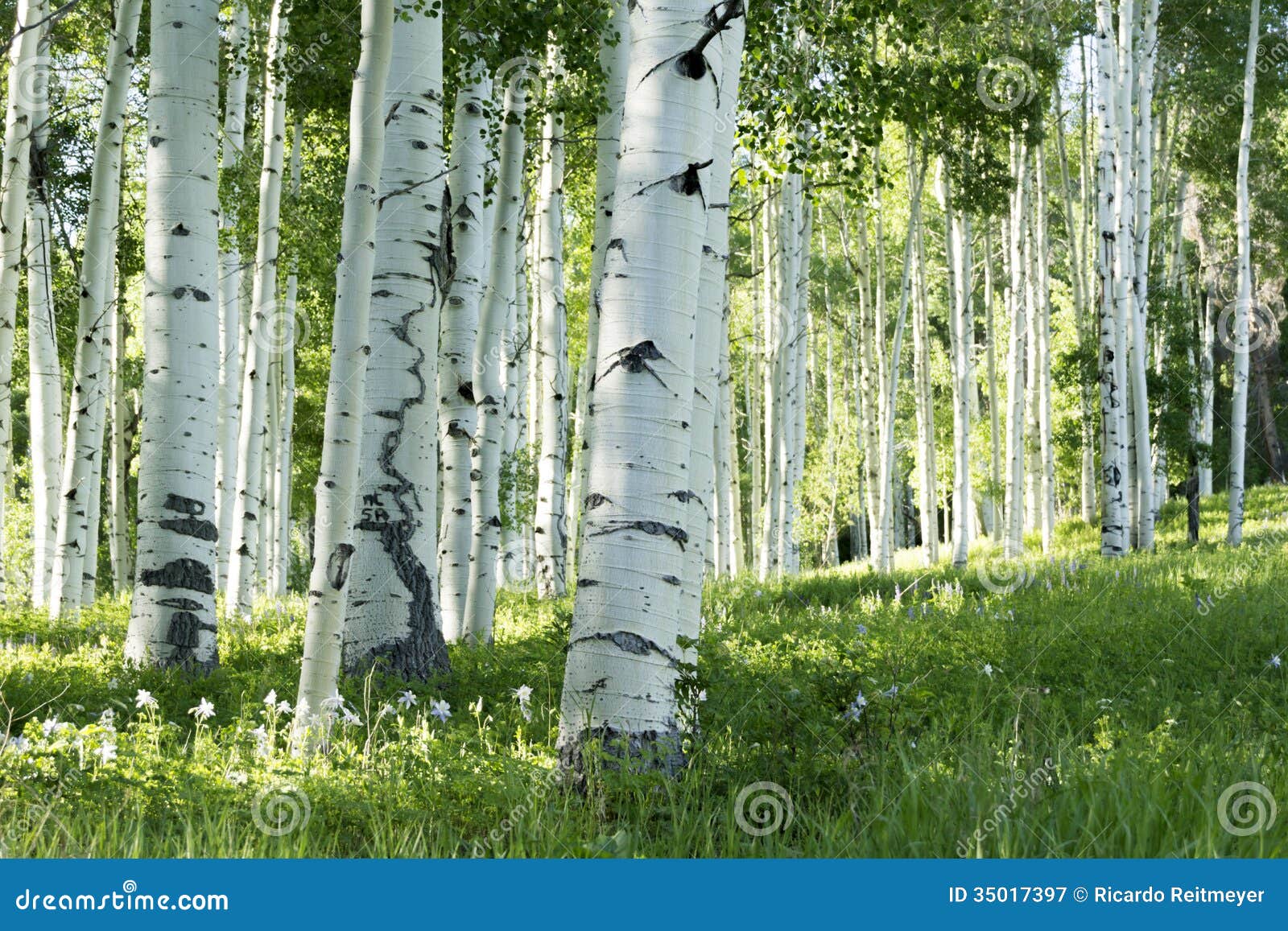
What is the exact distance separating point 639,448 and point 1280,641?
16.8 feet

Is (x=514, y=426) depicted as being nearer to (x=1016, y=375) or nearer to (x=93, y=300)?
(x=93, y=300)

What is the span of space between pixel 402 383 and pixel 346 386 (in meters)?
1.67

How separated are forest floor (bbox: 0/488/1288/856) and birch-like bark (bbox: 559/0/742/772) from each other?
269mm

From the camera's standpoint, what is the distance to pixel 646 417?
335 centimetres

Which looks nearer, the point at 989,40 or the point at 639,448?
the point at 639,448

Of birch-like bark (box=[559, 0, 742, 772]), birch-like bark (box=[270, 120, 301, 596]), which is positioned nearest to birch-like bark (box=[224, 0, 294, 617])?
birch-like bark (box=[270, 120, 301, 596])

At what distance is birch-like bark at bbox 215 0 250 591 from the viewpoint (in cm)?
1036

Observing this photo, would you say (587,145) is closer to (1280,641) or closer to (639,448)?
(1280,641)

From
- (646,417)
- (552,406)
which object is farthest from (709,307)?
(552,406)

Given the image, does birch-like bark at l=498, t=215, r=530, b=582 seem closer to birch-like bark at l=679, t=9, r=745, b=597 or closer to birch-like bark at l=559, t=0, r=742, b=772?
birch-like bark at l=679, t=9, r=745, b=597

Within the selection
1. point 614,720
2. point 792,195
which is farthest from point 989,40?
point 614,720

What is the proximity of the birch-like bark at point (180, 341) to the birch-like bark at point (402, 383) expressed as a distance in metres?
1.15

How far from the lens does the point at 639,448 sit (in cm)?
334

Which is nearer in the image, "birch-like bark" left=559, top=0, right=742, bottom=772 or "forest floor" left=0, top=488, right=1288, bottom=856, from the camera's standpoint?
"forest floor" left=0, top=488, right=1288, bottom=856
